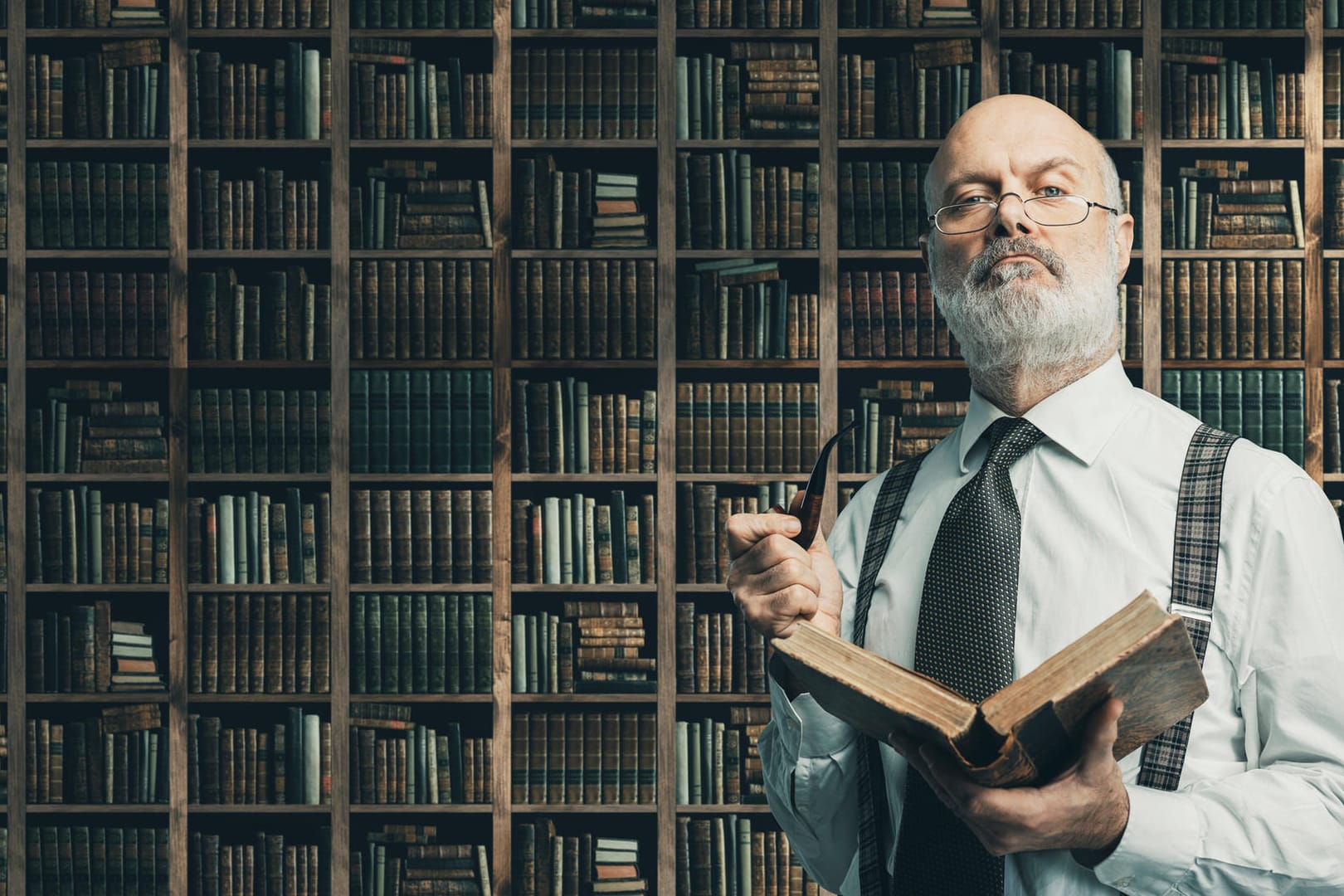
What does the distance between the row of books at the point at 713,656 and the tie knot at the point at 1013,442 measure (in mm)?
2166

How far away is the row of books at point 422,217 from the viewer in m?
3.23

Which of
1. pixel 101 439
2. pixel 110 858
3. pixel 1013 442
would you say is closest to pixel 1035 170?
pixel 1013 442

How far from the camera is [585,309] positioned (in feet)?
10.5

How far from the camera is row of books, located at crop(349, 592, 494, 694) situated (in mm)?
3170

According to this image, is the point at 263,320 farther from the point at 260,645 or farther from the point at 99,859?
the point at 99,859

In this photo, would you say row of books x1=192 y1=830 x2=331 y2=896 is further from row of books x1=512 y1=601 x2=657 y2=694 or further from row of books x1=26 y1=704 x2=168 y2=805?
row of books x1=512 y1=601 x2=657 y2=694

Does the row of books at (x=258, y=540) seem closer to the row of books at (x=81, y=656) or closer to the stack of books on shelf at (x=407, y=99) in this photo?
the row of books at (x=81, y=656)

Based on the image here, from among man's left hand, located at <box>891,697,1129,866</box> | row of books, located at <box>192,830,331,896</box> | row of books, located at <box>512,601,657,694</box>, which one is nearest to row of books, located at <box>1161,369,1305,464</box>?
row of books, located at <box>512,601,657,694</box>

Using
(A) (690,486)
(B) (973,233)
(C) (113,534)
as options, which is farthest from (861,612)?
(C) (113,534)

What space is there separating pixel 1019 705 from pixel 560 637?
259cm

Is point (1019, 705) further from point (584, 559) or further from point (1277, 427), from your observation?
point (1277, 427)

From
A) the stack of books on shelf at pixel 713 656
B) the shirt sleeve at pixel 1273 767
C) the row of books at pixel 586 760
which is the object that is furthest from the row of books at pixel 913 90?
the shirt sleeve at pixel 1273 767

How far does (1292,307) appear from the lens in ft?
10.3

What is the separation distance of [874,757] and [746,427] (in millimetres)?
2151
